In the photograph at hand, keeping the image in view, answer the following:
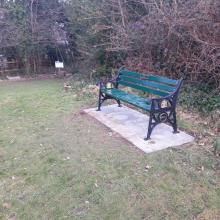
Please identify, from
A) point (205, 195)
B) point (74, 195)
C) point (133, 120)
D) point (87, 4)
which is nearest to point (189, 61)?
point (133, 120)

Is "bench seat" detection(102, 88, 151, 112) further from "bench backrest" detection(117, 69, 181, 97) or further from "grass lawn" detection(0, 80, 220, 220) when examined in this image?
"grass lawn" detection(0, 80, 220, 220)

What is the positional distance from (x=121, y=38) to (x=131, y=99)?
11.8ft

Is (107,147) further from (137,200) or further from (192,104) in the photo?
(192,104)

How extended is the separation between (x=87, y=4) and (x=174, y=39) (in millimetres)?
4616

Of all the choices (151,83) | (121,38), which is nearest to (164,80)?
(151,83)

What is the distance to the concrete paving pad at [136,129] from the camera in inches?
163

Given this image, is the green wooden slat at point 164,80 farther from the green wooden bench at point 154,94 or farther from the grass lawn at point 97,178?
the grass lawn at point 97,178

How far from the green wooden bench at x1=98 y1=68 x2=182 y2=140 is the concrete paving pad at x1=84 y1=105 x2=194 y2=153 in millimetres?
160

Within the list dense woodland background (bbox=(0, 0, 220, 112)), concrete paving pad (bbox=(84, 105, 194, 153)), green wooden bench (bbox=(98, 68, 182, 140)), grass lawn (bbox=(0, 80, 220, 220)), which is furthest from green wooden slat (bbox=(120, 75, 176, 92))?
dense woodland background (bbox=(0, 0, 220, 112))

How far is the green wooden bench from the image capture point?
4285 mm

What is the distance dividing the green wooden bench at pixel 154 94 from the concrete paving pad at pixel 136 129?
0.16 meters

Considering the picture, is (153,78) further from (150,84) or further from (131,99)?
(131,99)

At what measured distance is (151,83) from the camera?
5.00m

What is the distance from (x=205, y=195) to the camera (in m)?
2.91
